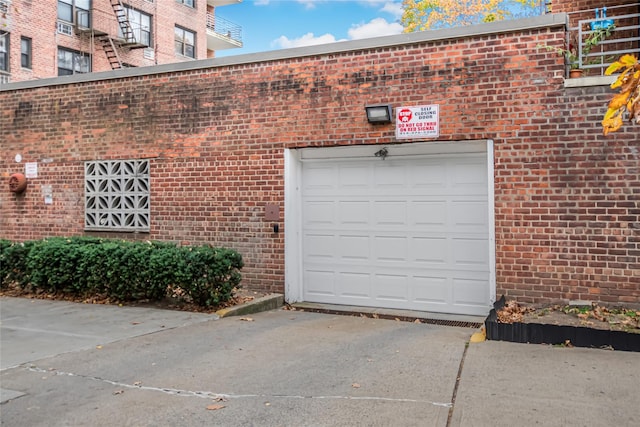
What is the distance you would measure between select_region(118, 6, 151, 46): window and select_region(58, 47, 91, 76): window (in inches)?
103

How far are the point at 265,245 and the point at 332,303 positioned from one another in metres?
1.47

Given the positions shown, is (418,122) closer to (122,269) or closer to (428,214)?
(428,214)

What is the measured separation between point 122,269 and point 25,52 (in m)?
20.4

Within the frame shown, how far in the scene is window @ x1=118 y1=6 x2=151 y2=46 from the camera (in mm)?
29594

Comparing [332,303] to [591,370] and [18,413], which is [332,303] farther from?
[18,413]

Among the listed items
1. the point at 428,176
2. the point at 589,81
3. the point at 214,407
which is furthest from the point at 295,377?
the point at 589,81

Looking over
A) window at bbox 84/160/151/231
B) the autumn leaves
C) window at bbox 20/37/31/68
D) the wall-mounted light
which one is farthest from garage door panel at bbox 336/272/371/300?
window at bbox 20/37/31/68

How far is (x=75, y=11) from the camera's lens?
2688 centimetres

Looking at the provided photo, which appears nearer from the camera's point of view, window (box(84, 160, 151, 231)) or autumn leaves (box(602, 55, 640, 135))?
autumn leaves (box(602, 55, 640, 135))

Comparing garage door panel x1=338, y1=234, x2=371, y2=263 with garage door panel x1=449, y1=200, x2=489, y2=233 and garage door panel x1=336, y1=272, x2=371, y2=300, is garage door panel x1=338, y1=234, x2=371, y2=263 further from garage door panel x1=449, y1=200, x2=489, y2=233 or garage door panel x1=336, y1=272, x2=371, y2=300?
garage door panel x1=449, y1=200, x2=489, y2=233

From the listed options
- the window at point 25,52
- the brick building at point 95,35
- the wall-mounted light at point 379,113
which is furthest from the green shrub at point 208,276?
the window at point 25,52

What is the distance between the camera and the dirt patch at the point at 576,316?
6453 mm

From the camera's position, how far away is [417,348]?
6.19 m

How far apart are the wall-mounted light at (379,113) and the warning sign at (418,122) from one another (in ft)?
0.54
